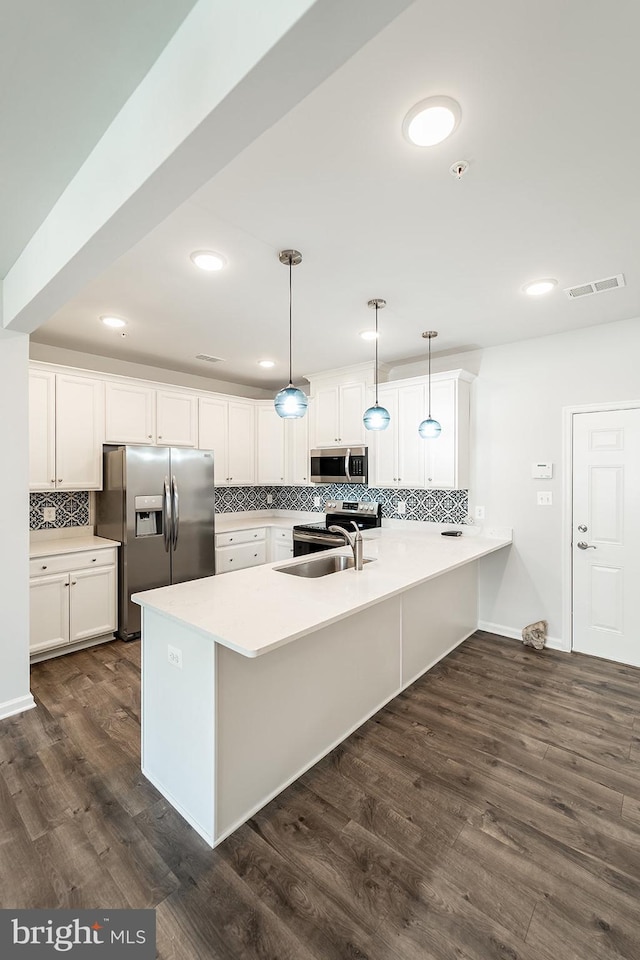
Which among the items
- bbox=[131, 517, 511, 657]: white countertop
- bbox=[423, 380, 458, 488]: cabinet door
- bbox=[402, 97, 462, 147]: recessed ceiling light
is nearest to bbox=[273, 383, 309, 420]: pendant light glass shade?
bbox=[131, 517, 511, 657]: white countertop

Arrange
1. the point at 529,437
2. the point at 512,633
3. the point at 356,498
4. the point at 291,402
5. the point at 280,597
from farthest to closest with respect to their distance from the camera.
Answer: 1. the point at 356,498
2. the point at 512,633
3. the point at 529,437
4. the point at 291,402
5. the point at 280,597

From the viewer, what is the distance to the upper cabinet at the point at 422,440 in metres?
4.01

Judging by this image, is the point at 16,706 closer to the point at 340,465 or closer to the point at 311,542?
the point at 311,542

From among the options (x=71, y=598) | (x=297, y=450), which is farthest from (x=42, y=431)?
(x=297, y=450)

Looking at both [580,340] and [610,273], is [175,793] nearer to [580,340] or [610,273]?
[610,273]

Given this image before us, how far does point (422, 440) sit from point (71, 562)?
3.34 meters

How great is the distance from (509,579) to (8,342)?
4344 mm

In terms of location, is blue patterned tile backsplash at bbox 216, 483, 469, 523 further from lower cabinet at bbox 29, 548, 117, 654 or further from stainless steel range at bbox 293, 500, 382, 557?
lower cabinet at bbox 29, 548, 117, 654

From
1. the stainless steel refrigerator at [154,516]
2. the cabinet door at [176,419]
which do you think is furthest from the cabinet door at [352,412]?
the cabinet door at [176,419]

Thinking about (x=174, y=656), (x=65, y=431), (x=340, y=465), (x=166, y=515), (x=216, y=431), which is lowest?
(x=174, y=656)

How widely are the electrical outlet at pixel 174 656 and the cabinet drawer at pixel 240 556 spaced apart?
2.91 m

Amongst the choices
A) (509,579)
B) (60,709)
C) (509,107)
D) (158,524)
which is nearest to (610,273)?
(509,107)

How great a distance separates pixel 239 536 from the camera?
16.9ft

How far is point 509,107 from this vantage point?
1.40 metres
